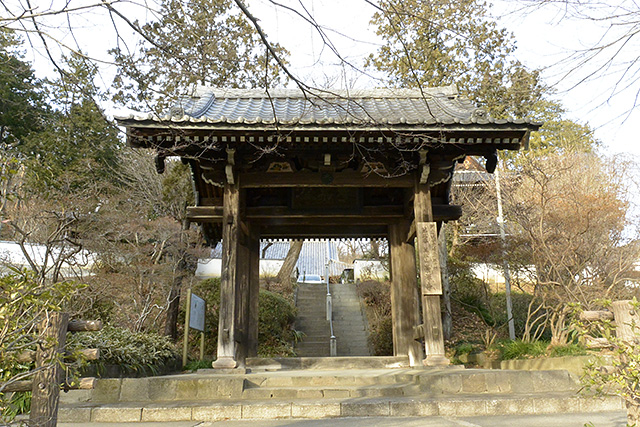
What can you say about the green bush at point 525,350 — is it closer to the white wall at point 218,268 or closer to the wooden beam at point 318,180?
the wooden beam at point 318,180

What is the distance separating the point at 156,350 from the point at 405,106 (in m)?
6.51

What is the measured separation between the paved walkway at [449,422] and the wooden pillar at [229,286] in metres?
2.08

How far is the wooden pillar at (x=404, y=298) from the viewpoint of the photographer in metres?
8.50

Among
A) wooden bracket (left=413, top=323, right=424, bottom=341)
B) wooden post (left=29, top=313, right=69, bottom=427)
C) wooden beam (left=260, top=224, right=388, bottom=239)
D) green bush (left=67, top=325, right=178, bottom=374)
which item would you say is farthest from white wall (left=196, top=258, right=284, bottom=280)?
wooden post (left=29, top=313, right=69, bottom=427)

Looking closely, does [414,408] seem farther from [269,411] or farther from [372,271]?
[372,271]

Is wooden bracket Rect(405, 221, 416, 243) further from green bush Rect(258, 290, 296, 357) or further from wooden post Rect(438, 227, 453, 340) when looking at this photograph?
green bush Rect(258, 290, 296, 357)

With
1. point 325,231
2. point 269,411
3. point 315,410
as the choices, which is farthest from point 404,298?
point 269,411

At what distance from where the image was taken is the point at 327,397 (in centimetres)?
546

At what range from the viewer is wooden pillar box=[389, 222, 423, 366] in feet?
27.9

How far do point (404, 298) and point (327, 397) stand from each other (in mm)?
3574

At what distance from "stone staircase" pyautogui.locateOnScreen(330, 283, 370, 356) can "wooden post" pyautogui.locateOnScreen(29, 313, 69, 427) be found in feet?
38.5

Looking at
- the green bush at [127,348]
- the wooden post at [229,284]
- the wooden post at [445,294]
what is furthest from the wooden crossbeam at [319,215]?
the wooden post at [445,294]

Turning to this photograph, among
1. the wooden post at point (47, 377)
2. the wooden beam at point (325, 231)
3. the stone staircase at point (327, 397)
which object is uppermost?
the wooden beam at point (325, 231)

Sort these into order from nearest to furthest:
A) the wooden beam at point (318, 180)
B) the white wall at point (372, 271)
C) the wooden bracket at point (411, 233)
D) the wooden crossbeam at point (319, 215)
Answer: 1. the wooden beam at point (318, 180)
2. the wooden bracket at point (411, 233)
3. the wooden crossbeam at point (319, 215)
4. the white wall at point (372, 271)
